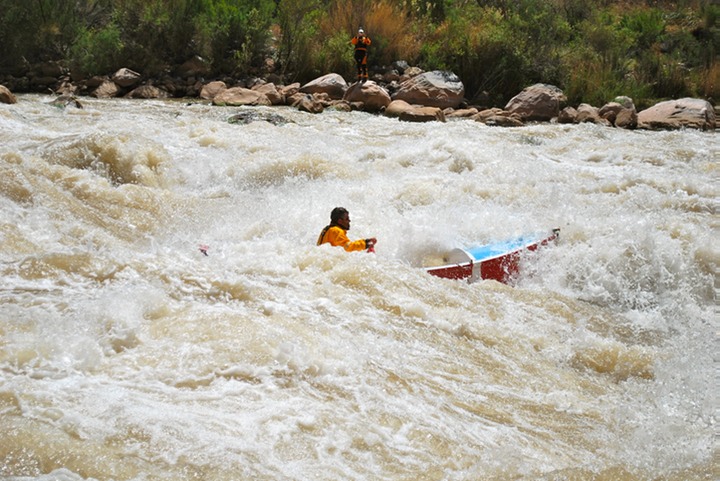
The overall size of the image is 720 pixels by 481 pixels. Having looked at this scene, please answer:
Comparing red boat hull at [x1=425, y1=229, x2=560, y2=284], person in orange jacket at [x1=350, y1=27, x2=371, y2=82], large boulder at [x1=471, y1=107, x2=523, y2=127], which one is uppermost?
person in orange jacket at [x1=350, y1=27, x2=371, y2=82]

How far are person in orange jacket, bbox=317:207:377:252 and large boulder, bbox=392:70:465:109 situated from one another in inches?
320

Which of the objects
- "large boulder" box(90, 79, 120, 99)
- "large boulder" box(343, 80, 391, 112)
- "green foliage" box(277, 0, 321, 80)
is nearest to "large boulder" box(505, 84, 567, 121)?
"large boulder" box(343, 80, 391, 112)

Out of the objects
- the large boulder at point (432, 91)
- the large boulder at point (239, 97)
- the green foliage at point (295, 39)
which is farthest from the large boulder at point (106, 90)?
the large boulder at point (432, 91)

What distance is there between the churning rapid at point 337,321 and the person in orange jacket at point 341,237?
0.35 metres

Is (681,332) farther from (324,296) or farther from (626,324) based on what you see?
(324,296)

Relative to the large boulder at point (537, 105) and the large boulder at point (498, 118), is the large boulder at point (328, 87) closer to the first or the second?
the large boulder at point (498, 118)

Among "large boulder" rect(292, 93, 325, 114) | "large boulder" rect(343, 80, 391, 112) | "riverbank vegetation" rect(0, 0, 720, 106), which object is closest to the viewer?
"large boulder" rect(292, 93, 325, 114)

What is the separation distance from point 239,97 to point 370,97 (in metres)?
2.26

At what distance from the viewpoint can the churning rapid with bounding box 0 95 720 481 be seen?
3.08m

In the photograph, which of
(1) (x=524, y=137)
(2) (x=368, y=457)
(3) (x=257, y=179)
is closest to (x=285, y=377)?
(2) (x=368, y=457)

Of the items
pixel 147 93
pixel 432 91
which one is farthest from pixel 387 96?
pixel 147 93

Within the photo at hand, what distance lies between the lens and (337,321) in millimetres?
4309

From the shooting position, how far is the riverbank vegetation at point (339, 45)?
14250mm

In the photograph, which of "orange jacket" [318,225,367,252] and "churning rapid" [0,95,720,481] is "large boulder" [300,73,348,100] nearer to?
"churning rapid" [0,95,720,481]
